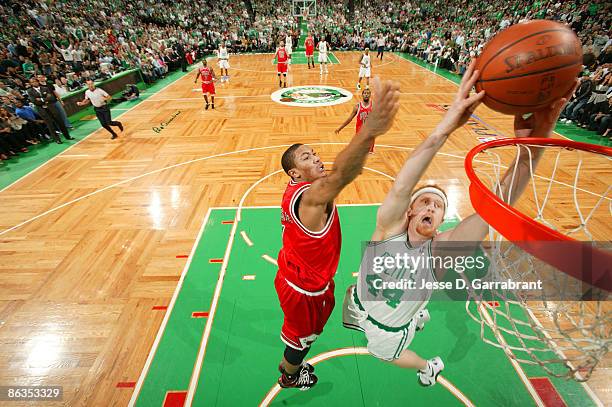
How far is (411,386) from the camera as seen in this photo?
285 cm

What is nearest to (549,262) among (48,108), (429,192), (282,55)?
(429,192)

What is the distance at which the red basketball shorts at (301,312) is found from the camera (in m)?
2.44

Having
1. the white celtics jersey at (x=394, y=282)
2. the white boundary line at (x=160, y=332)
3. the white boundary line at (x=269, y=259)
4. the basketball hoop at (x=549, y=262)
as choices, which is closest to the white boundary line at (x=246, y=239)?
the white boundary line at (x=269, y=259)

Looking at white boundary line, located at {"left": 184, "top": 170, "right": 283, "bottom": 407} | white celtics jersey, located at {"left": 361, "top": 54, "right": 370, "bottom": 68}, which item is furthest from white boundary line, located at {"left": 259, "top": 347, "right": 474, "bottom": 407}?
white celtics jersey, located at {"left": 361, "top": 54, "right": 370, "bottom": 68}

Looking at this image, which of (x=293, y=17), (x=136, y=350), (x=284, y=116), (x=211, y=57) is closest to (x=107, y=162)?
(x=284, y=116)

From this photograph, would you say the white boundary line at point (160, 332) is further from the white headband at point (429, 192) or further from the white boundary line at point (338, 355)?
the white headband at point (429, 192)

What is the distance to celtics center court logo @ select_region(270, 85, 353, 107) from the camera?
11.0m

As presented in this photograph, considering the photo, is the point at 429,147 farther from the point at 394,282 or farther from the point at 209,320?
the point at 209,320

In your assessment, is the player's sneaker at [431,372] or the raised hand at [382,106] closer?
the raised hand at [382,106]

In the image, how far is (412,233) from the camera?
1999 millimetres

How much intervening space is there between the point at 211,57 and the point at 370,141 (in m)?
22.7

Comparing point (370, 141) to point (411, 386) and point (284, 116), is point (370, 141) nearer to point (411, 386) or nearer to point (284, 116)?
point (411, 386)

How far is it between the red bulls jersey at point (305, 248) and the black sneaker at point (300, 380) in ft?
2.79

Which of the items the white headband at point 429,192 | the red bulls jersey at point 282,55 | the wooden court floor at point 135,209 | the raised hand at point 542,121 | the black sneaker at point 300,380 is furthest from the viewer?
the red bulls jersey at point 282,55
